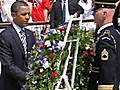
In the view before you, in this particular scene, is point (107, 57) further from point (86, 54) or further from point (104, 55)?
point (86, 54)

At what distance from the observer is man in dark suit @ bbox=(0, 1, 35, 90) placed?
566 cm

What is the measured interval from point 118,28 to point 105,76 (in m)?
0.67

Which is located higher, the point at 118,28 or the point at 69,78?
the point at 118,28

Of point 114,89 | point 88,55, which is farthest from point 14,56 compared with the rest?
point 114,89

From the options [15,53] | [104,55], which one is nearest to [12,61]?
[15,53]

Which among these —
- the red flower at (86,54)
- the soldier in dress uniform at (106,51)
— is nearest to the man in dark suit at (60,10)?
the red flower at (86,54)

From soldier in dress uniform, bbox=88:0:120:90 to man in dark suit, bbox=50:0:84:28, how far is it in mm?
5166

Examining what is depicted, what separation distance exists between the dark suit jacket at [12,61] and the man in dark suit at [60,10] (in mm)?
4863

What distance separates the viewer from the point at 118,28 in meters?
5.53

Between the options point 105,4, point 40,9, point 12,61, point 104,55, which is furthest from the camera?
point 40,9

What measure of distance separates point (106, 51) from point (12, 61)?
124cm

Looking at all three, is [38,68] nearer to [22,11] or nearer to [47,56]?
[47,56]

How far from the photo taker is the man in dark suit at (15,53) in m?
5.66

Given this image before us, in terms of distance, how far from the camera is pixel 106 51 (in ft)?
16.9
